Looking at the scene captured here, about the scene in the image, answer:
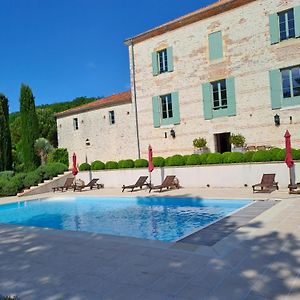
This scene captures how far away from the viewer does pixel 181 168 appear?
666 inches

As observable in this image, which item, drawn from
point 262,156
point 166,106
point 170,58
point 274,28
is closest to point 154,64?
point 170,58

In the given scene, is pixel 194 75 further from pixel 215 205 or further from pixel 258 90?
pixel 215 205

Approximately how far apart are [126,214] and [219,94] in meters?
10.1

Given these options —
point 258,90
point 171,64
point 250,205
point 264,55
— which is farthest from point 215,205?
point 171,64

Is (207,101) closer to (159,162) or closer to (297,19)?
(159,162)

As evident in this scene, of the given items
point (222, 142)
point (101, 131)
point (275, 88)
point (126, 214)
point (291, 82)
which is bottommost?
point (126, 214)

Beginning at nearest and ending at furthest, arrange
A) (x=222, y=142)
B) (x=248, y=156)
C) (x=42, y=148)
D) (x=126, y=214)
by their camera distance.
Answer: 1. (x=126, y=214)
2. (x=248, y=156)
3. (x=222, y=142)
4. (x=42, y=148)

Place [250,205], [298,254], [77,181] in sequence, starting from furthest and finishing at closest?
[77,181], [250,205], [298,254]

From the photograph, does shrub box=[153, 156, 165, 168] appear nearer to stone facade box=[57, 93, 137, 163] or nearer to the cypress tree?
stone facade box=[57, 93, 137, 163]

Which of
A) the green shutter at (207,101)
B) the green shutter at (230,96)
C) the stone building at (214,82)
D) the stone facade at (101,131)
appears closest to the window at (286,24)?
the stone building at (214,82)

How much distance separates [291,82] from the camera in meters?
16.3

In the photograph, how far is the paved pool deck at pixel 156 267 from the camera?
4191mm

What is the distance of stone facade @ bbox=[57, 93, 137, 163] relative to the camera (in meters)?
23.3

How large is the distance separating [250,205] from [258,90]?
8.96 meters
